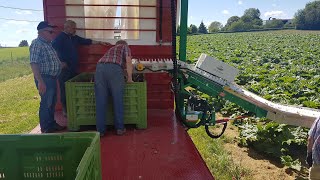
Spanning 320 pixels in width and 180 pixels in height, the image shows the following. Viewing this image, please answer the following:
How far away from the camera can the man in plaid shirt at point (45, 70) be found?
198 inches

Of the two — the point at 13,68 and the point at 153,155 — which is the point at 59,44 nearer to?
the point at 153,155

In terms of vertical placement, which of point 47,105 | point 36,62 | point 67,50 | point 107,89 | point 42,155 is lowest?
point 47,105

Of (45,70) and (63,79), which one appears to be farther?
(63,79)

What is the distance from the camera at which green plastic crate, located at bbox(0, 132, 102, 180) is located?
2.20 meters

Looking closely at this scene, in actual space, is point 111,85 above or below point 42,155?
above

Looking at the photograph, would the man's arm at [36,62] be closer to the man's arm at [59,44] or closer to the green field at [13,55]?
the man's arm at [59,44]

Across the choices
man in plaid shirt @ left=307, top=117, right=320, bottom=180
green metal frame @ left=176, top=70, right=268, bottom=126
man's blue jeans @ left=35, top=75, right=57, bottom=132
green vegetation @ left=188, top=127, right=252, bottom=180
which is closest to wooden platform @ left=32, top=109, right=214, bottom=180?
man's blue jeans @ left=35, top=75, right=57, bottom=132

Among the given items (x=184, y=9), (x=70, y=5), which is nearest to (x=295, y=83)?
(x=184, y=9)

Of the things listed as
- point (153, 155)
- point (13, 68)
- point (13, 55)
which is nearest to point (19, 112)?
point (153, 155)

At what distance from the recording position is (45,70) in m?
5.17

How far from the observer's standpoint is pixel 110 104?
16.9 ft

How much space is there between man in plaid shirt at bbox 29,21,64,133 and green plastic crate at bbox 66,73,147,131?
0.39 metres

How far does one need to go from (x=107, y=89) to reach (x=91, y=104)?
1.26ft

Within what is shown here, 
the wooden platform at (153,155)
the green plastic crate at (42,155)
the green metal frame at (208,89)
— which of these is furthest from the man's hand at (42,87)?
the green plastic crate at (42,155)
